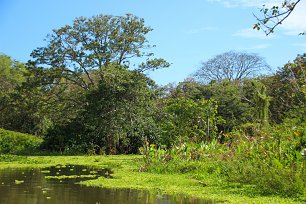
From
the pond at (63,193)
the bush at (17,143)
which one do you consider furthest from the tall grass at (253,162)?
the bush at (17,143)

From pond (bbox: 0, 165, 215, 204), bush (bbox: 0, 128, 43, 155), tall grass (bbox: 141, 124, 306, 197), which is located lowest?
pond (bbox: 0, 165, 215, 204)

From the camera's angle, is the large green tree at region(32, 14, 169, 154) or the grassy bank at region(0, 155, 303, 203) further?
the large green tree at region(32, 14, 169, 154)

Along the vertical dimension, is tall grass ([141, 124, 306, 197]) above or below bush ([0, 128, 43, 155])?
below

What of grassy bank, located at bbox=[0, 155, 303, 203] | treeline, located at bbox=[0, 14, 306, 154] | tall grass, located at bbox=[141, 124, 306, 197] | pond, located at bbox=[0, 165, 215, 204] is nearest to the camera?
pond, located at bbox=[0, 165, 215, 204]

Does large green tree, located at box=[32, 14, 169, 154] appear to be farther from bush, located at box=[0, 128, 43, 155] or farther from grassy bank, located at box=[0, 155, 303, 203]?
grassy bank, located at box=[0, 155, 303, 203]

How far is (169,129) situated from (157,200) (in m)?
13.0

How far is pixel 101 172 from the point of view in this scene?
41.0 feet

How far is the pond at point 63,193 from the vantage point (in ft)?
25.0

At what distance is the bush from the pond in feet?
36.2

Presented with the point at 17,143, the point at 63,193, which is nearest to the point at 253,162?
the point at 63,193

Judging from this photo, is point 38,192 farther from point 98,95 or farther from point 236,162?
point 98,95

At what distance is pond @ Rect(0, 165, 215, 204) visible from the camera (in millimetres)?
7607

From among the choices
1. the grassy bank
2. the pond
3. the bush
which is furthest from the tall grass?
the bush

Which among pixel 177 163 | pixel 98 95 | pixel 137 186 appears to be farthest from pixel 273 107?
pixel 137 186
